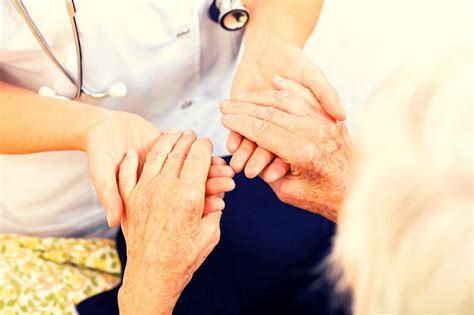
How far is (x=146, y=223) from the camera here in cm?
89

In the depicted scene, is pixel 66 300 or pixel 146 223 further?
pixel 66 300

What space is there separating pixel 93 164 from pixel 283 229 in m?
0.41

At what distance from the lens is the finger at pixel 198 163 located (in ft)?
3.03

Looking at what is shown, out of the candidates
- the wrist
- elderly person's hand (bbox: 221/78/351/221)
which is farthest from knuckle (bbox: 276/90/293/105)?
the wrist

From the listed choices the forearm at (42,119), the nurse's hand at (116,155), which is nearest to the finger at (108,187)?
the nurse's hand at (116,155)

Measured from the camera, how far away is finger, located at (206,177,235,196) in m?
0.96

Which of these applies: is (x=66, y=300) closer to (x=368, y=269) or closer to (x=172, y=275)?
(x=172, y=275)

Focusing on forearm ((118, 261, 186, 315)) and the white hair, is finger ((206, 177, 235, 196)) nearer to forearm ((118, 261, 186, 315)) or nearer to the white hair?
forearm ((118, 261, 186, 315))

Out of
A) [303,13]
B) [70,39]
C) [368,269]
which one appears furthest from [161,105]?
[368,269]

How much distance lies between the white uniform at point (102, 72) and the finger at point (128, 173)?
179 mm

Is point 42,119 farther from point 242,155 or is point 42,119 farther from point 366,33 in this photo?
point 366,33

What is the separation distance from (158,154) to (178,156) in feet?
0.12

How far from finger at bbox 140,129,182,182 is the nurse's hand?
39mm

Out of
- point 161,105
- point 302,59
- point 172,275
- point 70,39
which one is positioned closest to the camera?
point 172,275
